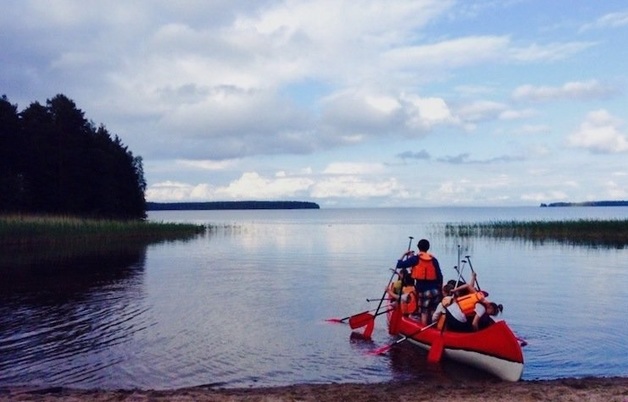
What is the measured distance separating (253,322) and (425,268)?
453 centimetres

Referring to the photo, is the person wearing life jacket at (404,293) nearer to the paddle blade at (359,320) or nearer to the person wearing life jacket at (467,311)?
the paddle blade at (359,320)

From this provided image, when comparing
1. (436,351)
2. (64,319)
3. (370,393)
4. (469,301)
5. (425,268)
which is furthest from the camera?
(64,319)

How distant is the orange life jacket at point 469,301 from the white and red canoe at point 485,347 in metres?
0.38

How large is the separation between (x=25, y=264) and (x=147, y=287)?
26.9ft

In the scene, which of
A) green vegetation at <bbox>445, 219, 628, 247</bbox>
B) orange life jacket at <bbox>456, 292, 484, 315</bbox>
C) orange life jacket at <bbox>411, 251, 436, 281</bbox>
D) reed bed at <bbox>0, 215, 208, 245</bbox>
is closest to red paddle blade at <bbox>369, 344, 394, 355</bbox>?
orange life jacket at <bbox>411, 251, 436, 281</bbox>

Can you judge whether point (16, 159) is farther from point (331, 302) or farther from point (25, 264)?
point (331, 302)

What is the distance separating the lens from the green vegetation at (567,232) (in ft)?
134

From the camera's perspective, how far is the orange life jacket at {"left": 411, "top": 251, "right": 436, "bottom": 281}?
12.8 m

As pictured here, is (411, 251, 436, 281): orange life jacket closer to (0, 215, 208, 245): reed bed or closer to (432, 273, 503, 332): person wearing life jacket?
(432, 273, 503, 332): person wearing life jacket

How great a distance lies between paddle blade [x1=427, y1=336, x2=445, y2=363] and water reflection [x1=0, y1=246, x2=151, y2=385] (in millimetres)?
5314

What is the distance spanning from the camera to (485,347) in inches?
400

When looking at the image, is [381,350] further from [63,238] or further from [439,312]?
[63,238]

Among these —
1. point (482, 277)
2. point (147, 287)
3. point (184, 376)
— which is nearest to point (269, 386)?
point (184, 376)

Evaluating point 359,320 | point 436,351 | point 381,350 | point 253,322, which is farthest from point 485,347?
point 253,322
